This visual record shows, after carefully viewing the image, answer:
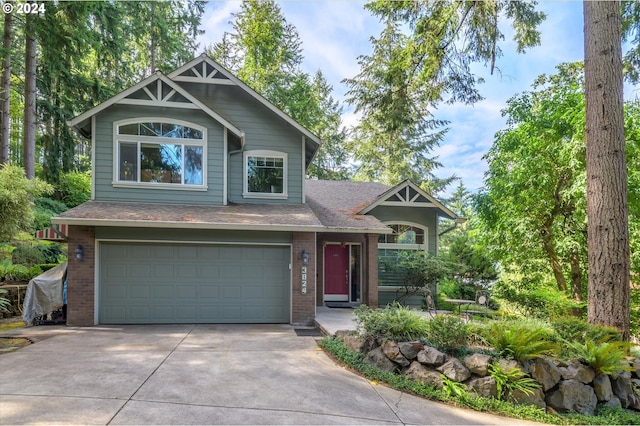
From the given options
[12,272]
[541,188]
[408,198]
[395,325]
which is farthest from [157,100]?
[541,188]

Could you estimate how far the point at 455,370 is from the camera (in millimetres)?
4984

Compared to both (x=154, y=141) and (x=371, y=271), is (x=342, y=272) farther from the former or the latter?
(x=154, y=141)

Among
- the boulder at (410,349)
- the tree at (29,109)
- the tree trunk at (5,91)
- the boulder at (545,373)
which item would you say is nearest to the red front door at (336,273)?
the boulder at (410,349)

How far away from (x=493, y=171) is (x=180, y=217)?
929 centimetres

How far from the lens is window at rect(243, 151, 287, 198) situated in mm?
10227

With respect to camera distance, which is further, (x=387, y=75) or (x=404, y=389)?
(x=387, y=75)

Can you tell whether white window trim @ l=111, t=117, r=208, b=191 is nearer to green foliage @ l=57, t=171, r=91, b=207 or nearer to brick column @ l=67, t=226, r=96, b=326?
brick column @ l=67, t=226, r=96, b=326

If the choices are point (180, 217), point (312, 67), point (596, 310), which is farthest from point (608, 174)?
point (312, 67)

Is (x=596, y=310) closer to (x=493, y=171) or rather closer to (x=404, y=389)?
(x=404, y=389)

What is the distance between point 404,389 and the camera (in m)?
4.98

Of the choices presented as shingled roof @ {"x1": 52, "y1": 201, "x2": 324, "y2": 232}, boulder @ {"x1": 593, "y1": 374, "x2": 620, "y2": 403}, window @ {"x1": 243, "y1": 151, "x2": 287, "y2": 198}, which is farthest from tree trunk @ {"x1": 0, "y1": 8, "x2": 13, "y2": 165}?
boulder @ {"x1": 593, "y1": 374, "x2": 620, "y2": 403}

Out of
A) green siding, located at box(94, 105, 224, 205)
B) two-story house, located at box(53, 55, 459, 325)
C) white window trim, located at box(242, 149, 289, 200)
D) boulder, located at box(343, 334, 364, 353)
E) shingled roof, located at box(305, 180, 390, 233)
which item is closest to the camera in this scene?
boulder, located at box(343, 334, 364, 353)

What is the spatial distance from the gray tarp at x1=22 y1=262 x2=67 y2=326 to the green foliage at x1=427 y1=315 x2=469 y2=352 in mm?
8689

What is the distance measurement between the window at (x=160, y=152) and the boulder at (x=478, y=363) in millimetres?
7678
